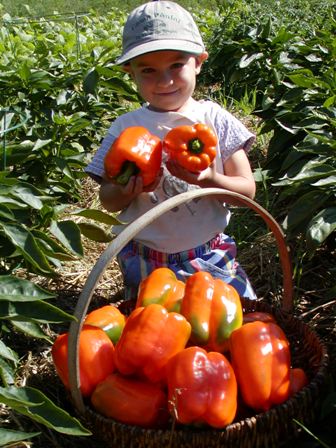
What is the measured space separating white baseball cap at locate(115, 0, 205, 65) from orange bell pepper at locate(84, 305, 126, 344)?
33.3 inches

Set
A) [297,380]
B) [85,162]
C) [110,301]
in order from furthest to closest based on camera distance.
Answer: [85,162] → [110,301] → [297,380]

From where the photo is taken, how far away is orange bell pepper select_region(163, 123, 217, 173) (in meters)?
2.22

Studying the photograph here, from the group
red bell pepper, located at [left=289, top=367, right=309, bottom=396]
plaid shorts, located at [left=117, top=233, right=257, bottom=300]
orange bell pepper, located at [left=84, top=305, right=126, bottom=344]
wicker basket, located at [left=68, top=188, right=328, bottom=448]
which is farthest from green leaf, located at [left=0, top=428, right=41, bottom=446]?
plaid shorts, located at [left=117, top=233, right=257, bottom=300]

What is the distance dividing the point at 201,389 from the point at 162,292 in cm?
43

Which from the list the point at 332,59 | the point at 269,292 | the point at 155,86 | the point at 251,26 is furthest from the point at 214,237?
the point at 251,26

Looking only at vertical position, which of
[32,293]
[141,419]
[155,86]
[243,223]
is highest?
[155,86]

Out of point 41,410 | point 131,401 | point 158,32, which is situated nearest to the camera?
point 41,410

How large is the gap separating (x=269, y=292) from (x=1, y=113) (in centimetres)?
131

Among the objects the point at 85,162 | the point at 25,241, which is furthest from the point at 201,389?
the point at 85,162

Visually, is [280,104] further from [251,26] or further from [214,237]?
[251,26]

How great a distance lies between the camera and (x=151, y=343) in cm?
184

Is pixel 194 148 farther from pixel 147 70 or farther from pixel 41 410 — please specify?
pixel 41 410

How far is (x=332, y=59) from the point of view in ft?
12.0

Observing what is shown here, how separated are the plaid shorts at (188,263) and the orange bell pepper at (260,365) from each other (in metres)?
0.67
